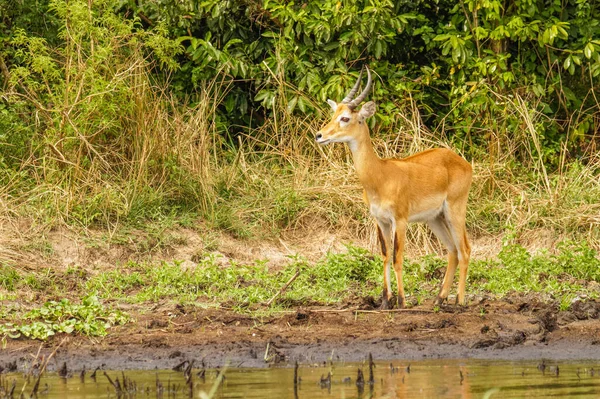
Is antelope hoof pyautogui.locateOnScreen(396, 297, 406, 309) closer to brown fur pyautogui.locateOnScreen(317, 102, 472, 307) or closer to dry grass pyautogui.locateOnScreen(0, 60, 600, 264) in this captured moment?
brown fur pyautogui.locateOnScreen(317, 102, 472, 307)

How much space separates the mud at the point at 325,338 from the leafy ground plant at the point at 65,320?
0.08 meters

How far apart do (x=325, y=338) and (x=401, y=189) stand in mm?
1652

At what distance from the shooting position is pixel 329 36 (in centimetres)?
1309

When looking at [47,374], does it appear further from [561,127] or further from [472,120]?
[561,127]

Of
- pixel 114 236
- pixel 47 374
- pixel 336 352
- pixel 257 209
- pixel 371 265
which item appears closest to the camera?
pixel 47 374

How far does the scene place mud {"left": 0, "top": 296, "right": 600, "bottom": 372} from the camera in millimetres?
7867

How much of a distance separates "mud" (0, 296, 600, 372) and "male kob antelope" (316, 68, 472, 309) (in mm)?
577

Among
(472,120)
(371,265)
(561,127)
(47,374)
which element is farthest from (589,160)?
(47,374)

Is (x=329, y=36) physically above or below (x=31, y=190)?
above

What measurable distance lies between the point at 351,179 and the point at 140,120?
96.3 inches

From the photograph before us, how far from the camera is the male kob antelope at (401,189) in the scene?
9.26 meters

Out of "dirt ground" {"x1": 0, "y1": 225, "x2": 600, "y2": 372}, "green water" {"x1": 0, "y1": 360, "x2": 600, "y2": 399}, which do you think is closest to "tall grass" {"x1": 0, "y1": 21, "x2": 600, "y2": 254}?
"dirt ground" {"x1": 0, "y1": 225, "x2": 600, "y2": 372}

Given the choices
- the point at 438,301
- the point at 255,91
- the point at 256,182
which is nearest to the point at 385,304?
the point at 438,301

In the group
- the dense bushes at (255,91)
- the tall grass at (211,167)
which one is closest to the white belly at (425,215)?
the tall grass at (211,167)
